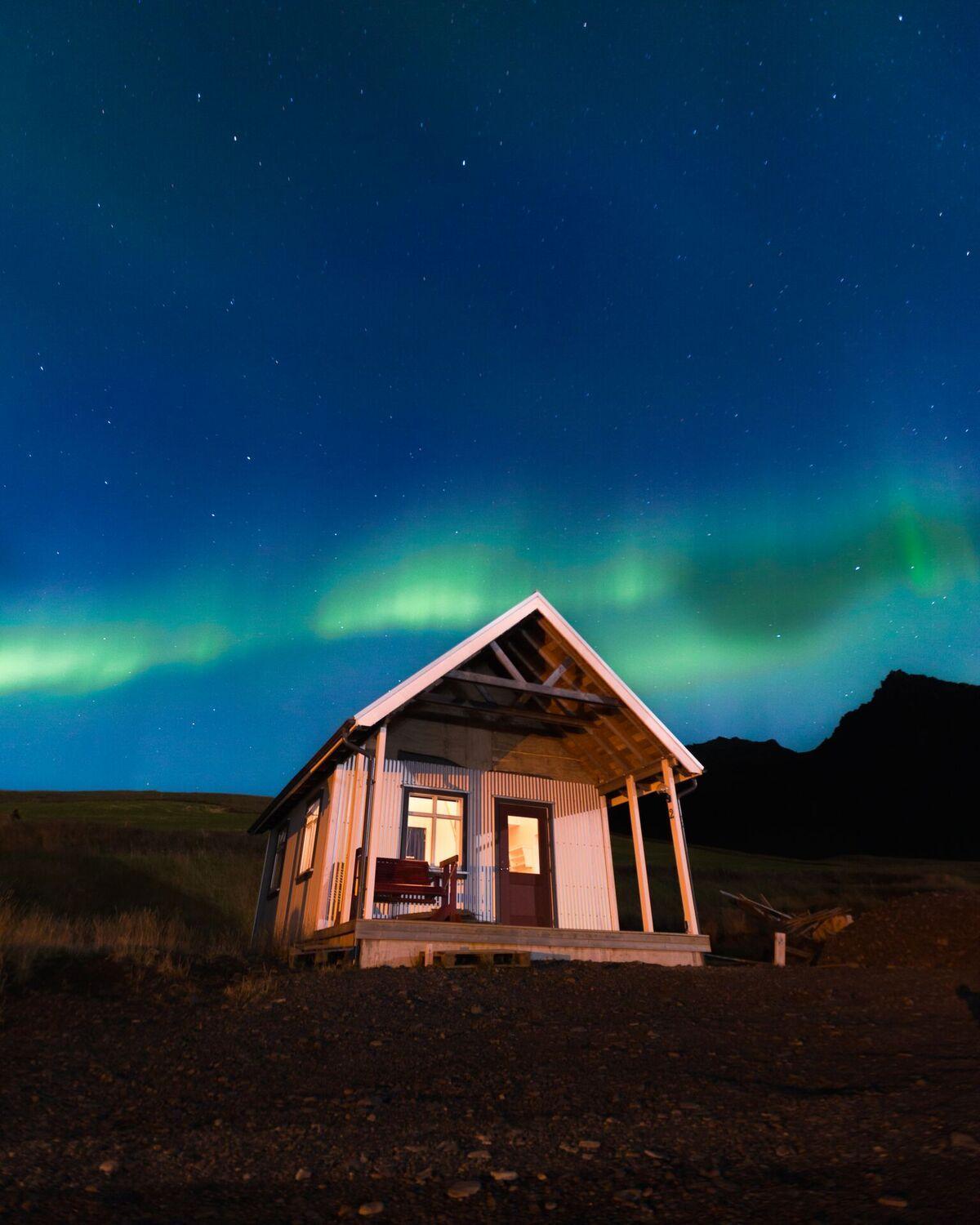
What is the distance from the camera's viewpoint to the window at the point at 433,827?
14.2 meters

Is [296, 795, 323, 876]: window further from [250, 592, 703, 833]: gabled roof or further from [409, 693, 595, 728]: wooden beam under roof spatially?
[409, 693, 595, 728]: wooden beam under roof

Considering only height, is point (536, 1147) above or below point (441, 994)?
below

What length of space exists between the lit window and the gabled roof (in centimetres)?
56

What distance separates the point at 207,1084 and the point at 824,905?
28.8 metres

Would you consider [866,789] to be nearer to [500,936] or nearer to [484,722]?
[484,722]

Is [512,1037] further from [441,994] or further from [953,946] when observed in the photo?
[953,946]

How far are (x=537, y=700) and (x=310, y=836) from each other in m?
5.84

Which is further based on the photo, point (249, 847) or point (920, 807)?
point (920, 807)

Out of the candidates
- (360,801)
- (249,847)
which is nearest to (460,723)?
(360,801)

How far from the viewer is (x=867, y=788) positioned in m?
117

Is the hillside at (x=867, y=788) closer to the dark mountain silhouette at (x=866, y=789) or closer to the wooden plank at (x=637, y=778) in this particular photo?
the dark mountain silhouette at (x=866, y=789)

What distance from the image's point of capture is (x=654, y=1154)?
4.25 metres

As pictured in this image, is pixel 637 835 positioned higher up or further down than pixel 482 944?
higher up

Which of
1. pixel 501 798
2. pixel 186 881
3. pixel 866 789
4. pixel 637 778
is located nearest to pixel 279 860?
pixel 501 798
